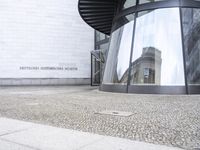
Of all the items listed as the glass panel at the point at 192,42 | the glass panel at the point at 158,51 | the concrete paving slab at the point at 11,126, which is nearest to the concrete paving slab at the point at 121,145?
the concrete paving slab at the point at 11,126

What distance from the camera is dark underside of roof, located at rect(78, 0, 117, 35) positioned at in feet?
52.7

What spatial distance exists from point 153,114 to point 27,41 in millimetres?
20757

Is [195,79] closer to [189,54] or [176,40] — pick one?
[189,54]

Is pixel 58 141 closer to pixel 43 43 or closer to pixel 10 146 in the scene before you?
pixel 10 146

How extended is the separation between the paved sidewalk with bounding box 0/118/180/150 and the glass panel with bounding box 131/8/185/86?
7.62 metres

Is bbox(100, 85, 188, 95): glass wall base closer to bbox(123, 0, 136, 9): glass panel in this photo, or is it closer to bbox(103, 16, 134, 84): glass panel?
bbox(103, 16, 134, 84): glass panel

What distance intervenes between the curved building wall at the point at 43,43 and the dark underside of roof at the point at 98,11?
7409mm

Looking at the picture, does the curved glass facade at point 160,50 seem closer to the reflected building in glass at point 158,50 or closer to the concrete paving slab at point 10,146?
the reflected building in glass at point 158,50

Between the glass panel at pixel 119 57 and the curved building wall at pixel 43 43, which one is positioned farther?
the curved building wall at pixel 43 43

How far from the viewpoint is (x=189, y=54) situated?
1187cm

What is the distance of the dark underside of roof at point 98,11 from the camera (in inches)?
633

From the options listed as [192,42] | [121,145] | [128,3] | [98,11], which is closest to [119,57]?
[128,3]

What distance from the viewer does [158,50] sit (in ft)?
39.4

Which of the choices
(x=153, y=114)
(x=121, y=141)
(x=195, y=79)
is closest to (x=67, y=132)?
(x=121, y=141)
